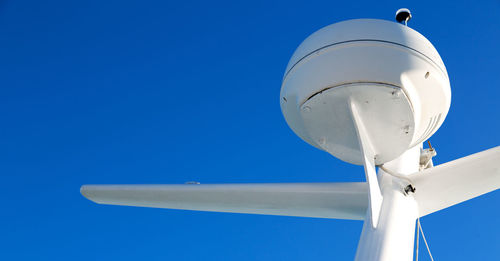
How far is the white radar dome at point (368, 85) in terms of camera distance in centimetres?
187

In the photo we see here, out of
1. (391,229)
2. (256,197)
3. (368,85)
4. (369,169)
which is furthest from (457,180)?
(256,197)

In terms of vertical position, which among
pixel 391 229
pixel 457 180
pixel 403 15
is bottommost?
pixel 391 229

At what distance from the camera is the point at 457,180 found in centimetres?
237

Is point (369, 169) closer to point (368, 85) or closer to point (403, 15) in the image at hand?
point (368, 85)

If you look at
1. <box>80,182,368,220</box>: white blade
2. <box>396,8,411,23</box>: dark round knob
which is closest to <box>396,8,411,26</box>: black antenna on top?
<box>396,8,411,23</box>: dark round knob

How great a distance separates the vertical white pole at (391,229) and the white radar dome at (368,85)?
297mm

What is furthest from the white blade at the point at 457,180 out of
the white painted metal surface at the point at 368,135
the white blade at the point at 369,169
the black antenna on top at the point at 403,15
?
the black antenna on top at the point at 403,15

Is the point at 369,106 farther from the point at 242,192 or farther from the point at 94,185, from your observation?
the point at 94,185

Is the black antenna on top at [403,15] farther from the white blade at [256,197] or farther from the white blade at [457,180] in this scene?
the white blade at [256,197]

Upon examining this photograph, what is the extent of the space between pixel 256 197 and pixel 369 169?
83cm

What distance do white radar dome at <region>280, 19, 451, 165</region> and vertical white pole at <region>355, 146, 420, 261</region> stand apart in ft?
0.97

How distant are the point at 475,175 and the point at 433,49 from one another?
30.7 inches

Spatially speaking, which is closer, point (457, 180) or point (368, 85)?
point (368, 85)

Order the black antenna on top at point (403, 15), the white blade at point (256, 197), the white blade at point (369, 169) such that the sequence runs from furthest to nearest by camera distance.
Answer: the black antenna on top at point (403, 15), the white blade at point (256, 197), the white blade at point (369, 169)
